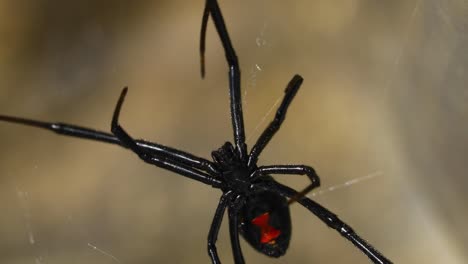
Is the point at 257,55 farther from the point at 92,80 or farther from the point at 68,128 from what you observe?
the point at 68,128

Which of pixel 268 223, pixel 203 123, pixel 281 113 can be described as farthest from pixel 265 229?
pixel 203 123

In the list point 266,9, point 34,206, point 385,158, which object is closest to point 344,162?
point 385,158

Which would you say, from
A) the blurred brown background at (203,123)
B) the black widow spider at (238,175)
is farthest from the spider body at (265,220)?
the blurred brown background at (203,123)

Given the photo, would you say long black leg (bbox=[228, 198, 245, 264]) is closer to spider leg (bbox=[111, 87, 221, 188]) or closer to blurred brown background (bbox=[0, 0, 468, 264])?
spider leg (bbox=[111, 87, 221, 188])

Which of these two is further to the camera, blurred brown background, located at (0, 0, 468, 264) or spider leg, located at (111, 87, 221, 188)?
blurred brown background, located at (0, 0, 468, 264)

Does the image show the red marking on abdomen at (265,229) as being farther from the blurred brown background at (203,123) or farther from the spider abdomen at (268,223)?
the blurred brown background at (203,123)

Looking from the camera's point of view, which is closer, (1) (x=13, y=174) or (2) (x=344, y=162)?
(1) (x=13, y=174)

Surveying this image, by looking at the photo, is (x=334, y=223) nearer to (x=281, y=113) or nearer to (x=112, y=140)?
(x=281, y=113)

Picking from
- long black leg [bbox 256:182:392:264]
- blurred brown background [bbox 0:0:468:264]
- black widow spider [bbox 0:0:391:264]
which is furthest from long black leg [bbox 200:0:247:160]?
blurred brown background [bbox 0:0:468:264]
